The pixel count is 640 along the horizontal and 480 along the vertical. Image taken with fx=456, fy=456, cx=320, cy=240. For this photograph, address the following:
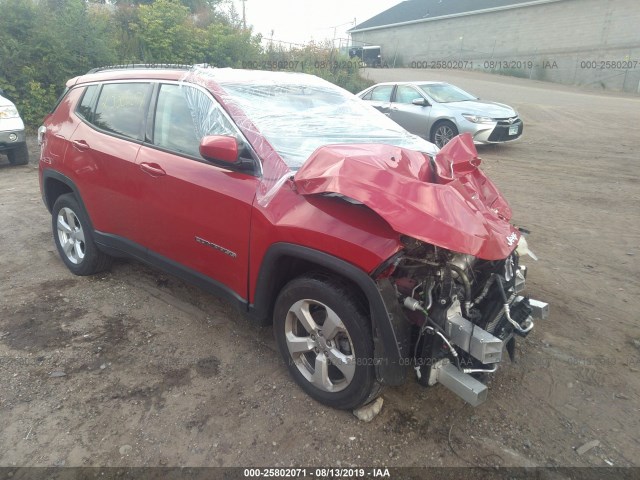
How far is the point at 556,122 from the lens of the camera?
13398mm

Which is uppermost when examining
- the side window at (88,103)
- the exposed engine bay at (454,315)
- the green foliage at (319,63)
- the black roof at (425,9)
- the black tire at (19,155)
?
the black roof at (425,9)

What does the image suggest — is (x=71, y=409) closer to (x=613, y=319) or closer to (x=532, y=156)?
(x=613, y=319)

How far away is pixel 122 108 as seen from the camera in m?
3.61

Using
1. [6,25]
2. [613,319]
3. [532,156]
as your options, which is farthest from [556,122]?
[6,25]

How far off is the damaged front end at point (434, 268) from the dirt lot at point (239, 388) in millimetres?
405

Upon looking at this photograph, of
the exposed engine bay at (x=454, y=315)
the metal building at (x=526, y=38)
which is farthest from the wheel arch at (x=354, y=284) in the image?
the metal building at (x=526, y=38)

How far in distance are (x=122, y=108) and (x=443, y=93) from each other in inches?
339

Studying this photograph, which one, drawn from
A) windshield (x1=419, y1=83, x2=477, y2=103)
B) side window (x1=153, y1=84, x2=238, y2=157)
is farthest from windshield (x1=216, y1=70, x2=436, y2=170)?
windshield (x1=419, y1=83, x2=477, y2=103)

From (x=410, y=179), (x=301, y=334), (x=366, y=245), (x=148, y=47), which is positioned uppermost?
(x=148, y=47)

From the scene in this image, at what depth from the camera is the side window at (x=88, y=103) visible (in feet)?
12.8

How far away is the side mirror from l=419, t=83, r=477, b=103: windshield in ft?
28.1

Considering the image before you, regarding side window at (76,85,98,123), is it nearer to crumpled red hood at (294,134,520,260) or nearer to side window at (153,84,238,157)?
side window at (153,84,238,157)

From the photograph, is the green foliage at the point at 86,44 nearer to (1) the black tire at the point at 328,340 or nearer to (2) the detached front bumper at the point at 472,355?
(1) the black tire at the point at 328,340

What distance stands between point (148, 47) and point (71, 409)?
1495cm
